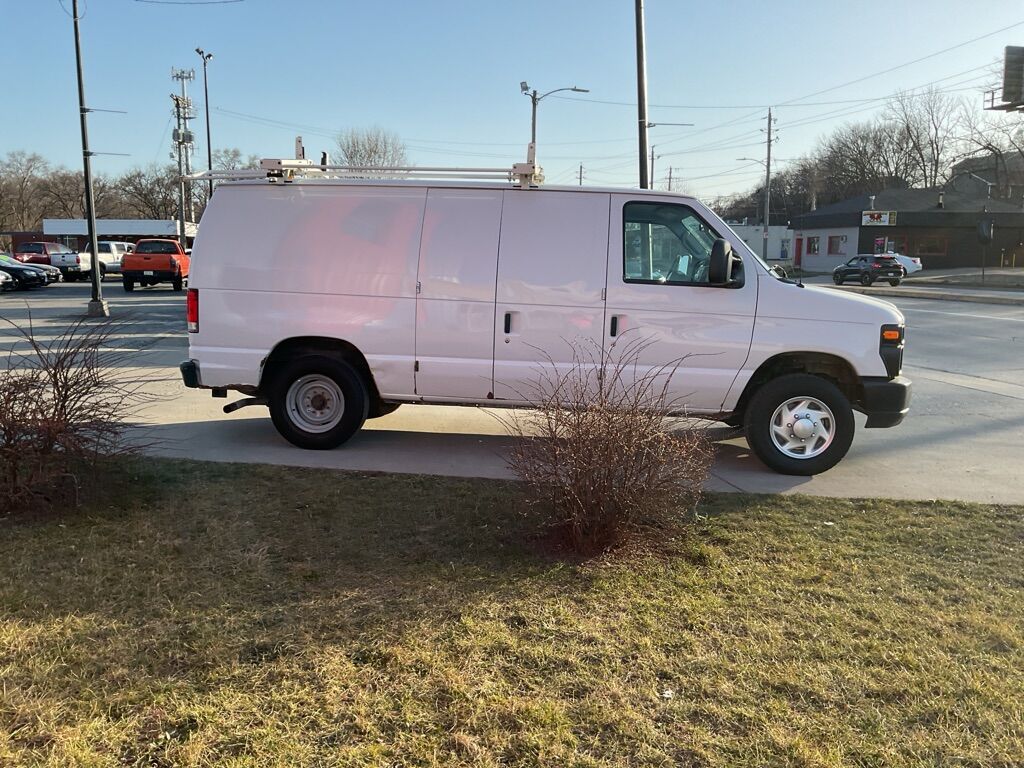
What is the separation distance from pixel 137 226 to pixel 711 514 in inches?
2774

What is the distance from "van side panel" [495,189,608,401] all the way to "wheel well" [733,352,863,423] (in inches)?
56.2

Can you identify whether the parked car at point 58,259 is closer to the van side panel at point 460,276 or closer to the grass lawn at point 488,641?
the van side panel at point 460,276

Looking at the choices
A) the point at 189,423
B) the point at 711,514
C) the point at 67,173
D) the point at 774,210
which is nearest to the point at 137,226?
the point at 67,173

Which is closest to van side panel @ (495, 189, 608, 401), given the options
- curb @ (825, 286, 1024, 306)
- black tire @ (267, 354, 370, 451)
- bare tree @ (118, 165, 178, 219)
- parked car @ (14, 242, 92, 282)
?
black tire @ (267, 354, 370, 451)

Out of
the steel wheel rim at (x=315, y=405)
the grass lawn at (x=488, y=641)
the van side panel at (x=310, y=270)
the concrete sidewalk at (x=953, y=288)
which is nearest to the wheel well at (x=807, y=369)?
→ the grass lawn at (x=488, y=641)

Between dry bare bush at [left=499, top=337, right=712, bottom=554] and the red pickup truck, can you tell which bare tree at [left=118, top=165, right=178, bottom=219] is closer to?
the red pickup truck

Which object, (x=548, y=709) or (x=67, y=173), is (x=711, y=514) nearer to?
(x=548, y=709)

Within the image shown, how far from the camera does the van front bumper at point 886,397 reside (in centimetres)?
614

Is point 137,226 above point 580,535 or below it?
above

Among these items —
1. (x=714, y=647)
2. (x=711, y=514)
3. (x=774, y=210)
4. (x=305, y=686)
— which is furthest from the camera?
(x=774, y=210)

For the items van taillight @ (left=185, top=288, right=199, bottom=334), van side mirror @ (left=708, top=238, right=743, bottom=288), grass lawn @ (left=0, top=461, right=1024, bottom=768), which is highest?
van side mirror @ (left=708, top=238, right=743, bottom=288)

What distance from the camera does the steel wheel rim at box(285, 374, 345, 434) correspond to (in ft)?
22.0

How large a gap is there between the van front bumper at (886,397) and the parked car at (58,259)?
4164cm

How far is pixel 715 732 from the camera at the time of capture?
2.71 m
